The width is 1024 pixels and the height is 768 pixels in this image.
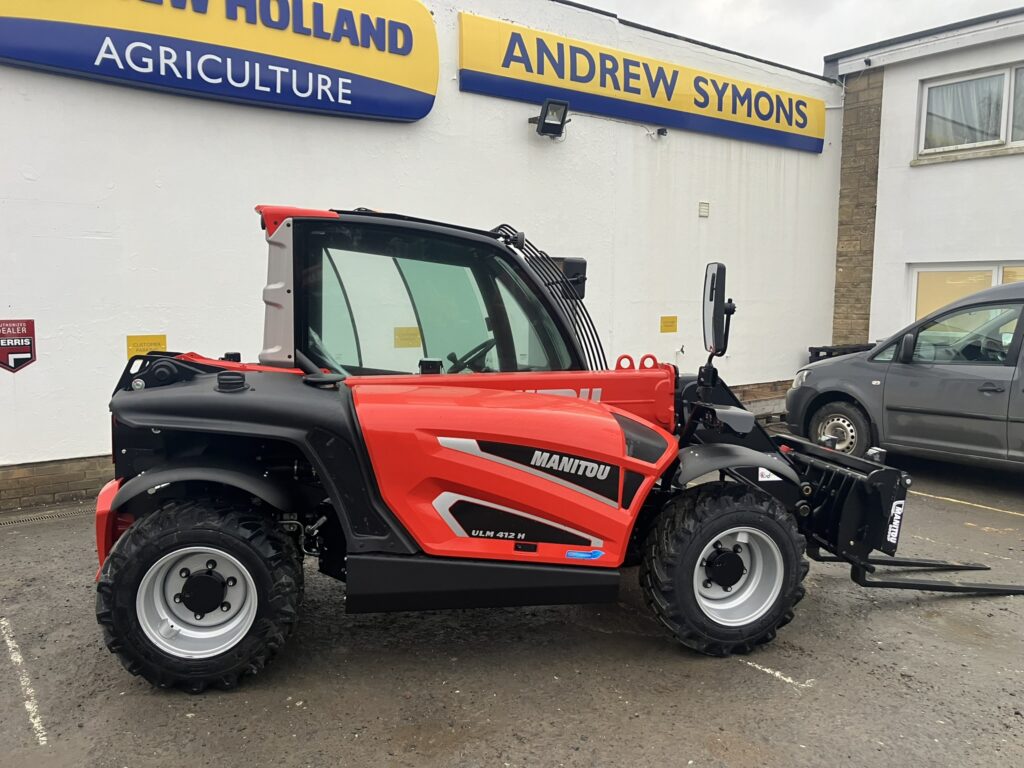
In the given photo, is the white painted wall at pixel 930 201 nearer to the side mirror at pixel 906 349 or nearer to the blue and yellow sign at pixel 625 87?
the blue and yellow sign at pixel 625 87

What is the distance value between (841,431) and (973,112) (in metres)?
6.60

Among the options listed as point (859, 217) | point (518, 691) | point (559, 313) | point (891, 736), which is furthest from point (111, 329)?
point (859, 217)

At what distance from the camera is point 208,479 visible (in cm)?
331

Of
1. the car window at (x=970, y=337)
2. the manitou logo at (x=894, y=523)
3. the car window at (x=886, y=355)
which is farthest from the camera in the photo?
the car window at (x=886, y=355)

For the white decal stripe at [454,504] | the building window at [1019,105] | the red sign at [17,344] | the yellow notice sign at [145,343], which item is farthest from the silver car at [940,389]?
the red sign at [17,344]

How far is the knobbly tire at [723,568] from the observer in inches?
142

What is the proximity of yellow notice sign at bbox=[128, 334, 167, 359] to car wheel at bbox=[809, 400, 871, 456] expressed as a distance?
6.62 m

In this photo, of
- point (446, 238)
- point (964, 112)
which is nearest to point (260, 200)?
point (446, 238)

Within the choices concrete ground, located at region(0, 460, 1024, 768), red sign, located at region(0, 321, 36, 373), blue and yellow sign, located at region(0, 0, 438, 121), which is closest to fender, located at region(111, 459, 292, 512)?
concrete ground, located at region(0, 460, 1024, 768)

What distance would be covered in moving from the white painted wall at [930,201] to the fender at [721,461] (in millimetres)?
9159

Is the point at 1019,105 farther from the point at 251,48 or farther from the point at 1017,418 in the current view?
the point at 251,48

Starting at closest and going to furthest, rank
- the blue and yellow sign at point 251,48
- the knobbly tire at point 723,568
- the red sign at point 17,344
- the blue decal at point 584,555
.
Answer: the blue decal at point 584,555, the knobbly tire at point 723,568, the blue and yellow sign at point 251,48, the red sign at point 17,344

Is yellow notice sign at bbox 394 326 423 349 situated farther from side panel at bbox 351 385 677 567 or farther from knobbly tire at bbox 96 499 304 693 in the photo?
knobbly tire at bbox 96 499 304 693

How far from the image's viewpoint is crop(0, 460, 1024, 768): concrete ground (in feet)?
9.76
